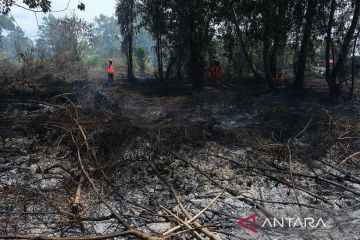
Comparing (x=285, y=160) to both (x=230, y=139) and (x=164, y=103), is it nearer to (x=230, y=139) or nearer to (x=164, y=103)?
(x=230, y=139)

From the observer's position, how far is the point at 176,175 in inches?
204

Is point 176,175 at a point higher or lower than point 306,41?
lower

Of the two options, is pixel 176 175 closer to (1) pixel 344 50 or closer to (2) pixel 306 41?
(1) pixel 344 50

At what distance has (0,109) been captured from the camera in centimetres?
845

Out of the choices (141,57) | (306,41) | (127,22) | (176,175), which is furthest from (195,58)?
(141,57)

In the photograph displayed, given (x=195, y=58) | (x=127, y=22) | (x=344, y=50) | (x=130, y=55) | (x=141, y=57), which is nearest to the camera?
(x=344, y=50)

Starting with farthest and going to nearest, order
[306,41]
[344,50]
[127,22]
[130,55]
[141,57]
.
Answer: [141,57], [130,55], [127,22], [306,41], [344,50]

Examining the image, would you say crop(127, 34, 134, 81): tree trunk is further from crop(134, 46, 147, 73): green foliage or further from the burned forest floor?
the burned forest floor

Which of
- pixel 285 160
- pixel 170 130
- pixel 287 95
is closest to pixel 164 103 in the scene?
pixel 170 130

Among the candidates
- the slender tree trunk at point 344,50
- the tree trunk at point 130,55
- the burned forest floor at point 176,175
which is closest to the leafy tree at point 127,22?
the tree trunk at point 130,55

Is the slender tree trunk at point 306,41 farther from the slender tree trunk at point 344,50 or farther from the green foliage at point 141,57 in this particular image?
the green foliage at point 141,57

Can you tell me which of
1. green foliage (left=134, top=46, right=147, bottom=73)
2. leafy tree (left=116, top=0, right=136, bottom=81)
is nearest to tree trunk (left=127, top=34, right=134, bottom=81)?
leafy tree (left=116, top=0, right=136, bottom=81)

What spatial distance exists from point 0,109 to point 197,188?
6.38 metres

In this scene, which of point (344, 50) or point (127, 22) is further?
point (127, 22)
